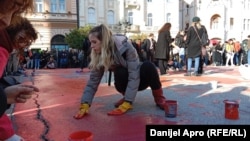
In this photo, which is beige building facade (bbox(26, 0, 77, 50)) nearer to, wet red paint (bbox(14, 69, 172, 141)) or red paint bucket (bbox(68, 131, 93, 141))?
wet red paint (bbox(14, 69, 172, 141))

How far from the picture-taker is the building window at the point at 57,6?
36.1m

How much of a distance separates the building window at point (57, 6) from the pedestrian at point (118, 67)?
111 feet

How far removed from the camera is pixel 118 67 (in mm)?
4094

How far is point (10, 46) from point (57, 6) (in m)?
36.2

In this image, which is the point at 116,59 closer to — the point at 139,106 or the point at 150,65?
the point at 150,65

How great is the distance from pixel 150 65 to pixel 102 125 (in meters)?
1.08

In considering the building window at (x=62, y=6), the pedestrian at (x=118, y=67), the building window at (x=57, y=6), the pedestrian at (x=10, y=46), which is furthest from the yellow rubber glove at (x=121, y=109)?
the building window at (x=62, y=6)

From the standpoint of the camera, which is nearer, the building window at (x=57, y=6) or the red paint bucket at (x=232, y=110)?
the red paint bucket at (x=232, y=110)

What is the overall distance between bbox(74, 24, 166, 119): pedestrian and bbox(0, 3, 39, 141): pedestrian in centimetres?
154

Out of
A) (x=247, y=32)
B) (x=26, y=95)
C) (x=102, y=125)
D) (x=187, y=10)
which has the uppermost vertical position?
(x=187, y=10)

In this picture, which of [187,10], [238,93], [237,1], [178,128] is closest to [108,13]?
[187,10]

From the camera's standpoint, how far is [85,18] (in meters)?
39.2

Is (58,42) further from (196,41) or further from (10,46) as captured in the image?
(10,46)

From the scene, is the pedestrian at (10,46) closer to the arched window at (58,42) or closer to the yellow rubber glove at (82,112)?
the yellow rubber glove at (82,112)
